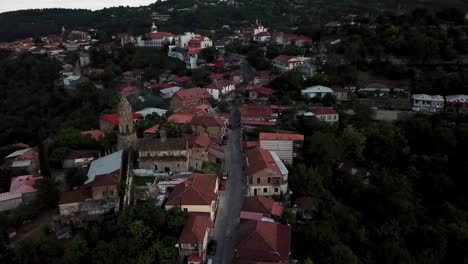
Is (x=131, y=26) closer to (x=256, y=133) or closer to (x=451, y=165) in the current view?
(x=256, y=133)

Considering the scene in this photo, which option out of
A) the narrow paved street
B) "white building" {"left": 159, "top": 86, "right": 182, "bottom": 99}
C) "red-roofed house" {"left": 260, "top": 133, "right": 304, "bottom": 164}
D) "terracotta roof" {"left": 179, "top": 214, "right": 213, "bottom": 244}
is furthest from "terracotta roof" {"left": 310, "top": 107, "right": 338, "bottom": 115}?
"terracotta roof" {"left": 179, "top": 214, "right": 213, "bottom": 244}

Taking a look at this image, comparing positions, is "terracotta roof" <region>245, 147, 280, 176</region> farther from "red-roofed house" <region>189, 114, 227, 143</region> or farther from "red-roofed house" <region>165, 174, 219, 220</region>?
"red-roofed house" <region>189, 114, 227, 143</region>

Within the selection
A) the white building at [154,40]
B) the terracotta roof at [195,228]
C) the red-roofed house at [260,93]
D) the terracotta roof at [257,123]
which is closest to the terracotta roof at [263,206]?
the terracotta roof at [195,228]

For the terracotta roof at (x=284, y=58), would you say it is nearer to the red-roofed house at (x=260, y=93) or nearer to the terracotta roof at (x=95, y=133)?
the red-roofed house at (x=260, y=93)

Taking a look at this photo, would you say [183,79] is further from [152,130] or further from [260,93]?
[152,130]

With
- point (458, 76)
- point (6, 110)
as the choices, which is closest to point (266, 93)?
point (458, 76)
